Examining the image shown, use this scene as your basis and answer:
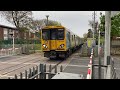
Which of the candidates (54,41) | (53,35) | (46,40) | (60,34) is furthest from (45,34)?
(60,34)

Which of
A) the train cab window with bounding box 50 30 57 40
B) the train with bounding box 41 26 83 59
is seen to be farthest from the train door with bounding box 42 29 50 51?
the train cab window with bounding box 50 30 57 40

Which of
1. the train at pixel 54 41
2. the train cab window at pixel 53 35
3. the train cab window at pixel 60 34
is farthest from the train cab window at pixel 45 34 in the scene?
the train cab window at pixel 60 34

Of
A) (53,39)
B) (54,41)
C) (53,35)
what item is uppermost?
(53,35)

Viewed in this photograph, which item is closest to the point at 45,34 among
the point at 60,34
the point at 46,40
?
the point at 46,40

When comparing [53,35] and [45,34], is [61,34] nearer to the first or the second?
[53,35]

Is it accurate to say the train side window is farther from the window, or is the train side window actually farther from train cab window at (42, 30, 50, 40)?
the window

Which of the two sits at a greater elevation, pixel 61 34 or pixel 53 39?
pixel 61 34

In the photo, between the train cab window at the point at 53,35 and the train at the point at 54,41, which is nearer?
the train at the point at 54,41

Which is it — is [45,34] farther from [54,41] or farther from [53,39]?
[54,41]

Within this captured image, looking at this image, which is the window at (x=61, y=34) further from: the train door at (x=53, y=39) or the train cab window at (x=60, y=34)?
the train door at (x=53, y=39)

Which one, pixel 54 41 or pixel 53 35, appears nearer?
pixel 54 41
